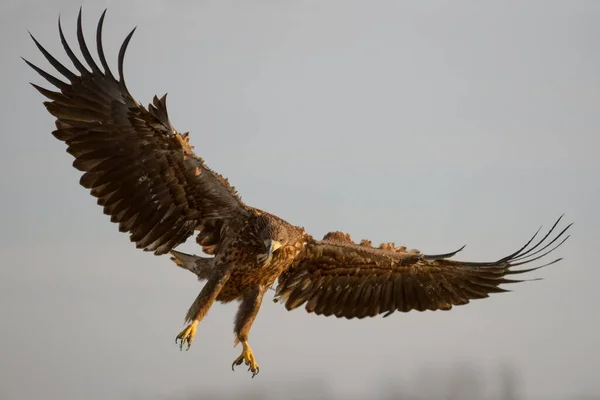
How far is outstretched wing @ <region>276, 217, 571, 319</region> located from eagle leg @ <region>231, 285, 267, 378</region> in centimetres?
83

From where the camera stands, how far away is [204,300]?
14.2m

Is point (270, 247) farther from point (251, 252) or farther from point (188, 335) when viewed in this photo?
point (188, 335)

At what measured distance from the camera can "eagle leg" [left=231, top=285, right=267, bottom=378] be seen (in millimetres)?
14711

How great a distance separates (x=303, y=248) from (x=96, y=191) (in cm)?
259

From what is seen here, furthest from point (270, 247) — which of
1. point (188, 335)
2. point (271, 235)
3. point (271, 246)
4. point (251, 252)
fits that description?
point (188, 335)

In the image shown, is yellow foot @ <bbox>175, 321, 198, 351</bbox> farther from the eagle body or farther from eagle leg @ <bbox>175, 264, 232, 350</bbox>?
the eagle body

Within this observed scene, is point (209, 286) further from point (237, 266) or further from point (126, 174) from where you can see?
point (126, 174)

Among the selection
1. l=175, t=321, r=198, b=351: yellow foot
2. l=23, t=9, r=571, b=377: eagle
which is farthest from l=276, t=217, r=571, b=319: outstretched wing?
l=175, t=321, r=198, b=351: yellow foot

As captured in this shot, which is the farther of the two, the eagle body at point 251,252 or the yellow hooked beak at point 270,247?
the eagle body at point 251,252

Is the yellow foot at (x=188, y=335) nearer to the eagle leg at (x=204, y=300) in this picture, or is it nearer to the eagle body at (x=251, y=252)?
the eagle leg at (x=204, y=300)

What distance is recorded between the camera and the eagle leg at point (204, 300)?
13.9m

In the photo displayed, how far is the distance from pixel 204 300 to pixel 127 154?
184 cm

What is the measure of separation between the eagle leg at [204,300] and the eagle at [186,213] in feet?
0.04

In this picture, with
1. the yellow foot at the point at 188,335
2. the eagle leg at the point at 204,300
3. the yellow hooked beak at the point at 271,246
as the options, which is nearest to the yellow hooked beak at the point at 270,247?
the yellow hooked beak at the point at 271,246
